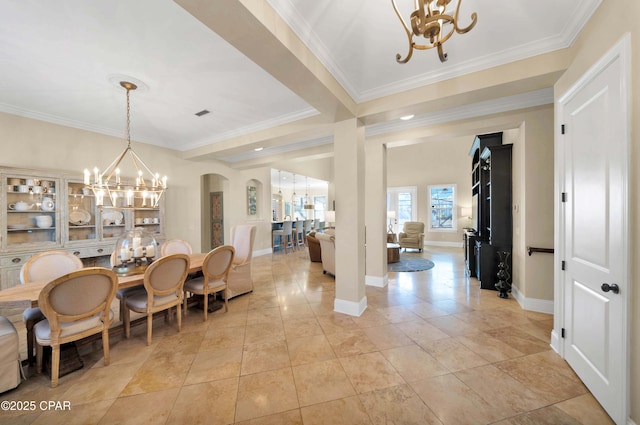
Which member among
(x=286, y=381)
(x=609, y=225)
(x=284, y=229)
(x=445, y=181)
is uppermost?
(x=445, y=181)

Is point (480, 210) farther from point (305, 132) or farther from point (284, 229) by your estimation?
point (284, 229)

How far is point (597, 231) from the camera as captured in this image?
1712mm

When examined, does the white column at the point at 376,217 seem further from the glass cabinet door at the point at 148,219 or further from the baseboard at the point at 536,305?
the glass cabinet door at the point at 148,219

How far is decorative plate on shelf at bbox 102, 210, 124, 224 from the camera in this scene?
13.8ft

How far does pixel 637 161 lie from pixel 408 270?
443 cm

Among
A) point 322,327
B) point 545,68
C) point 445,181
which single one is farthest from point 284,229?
point 545,68

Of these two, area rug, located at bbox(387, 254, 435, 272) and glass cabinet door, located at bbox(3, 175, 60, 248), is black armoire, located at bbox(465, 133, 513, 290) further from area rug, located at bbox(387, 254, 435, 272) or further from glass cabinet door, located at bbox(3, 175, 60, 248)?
glass cabinet door, located at bbox(3, 175, 60, 248)

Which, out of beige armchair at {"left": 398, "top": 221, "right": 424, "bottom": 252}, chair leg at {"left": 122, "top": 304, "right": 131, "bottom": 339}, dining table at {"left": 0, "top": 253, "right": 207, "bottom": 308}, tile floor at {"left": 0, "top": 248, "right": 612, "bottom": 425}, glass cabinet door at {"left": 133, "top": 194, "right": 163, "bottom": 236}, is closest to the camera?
tile floor at {"left": 0, "top": 248, "right": 612, "bottom": 425}

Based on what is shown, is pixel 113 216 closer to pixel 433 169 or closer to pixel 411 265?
pixel 411 265

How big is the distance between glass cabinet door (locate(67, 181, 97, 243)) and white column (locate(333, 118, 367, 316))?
4.08m

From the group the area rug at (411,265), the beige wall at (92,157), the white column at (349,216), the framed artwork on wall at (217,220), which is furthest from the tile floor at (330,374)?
the framed artwork on wall at (217,220)

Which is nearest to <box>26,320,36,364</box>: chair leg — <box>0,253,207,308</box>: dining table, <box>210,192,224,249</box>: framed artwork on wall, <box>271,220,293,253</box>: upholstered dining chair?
<box>0,253,207,308</box>: dining table

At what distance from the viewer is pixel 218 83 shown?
2781 mm

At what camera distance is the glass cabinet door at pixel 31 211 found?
332 cm
